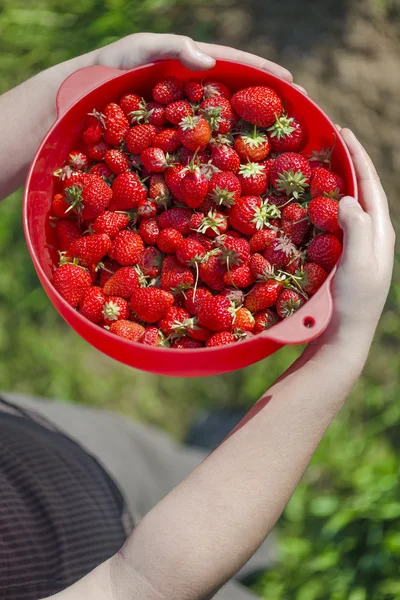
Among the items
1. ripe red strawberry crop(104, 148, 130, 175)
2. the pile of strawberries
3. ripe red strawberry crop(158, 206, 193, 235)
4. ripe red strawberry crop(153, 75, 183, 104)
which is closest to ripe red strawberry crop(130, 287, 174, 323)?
the pile of strawberries

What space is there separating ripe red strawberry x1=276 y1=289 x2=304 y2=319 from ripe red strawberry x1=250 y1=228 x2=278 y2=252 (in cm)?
9

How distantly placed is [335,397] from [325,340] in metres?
0.08

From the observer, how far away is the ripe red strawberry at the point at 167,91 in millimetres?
1054

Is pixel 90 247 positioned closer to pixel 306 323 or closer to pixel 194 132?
pixel 194 132

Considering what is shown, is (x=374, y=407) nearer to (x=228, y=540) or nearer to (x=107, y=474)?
(x=107, y=474)

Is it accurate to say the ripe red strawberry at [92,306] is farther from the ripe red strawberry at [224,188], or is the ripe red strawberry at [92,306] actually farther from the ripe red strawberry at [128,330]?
the ripe red strawberry at [224,188]

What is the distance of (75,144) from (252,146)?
0.31 meters

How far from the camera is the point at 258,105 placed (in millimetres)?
1019

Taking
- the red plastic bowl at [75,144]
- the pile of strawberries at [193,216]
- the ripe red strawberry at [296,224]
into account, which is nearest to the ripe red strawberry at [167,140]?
the pile of strawberries at [193,216]

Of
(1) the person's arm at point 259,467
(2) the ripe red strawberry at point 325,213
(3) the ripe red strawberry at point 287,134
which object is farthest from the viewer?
(3) the ripe red strawberry at point 287,134

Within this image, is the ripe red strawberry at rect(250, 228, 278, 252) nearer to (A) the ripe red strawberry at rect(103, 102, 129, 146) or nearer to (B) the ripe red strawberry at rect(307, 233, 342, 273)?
(B) the ripe red strawberry at rect(307, 233, 342, 273)

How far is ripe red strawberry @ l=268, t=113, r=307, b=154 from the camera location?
3.43 feet

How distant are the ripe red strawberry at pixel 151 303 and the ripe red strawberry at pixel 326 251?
238 millimetres

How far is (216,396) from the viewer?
175cm
